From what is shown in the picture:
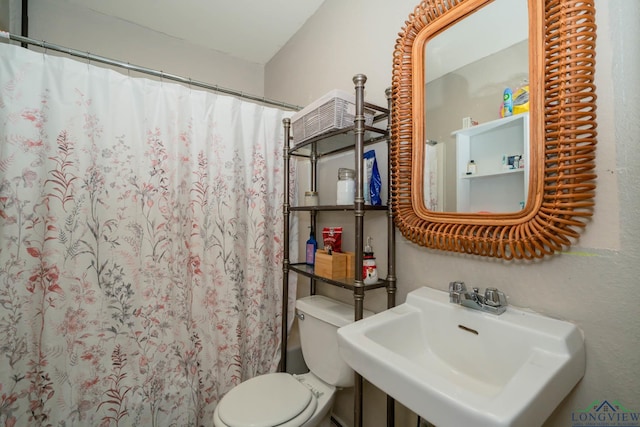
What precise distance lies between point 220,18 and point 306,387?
2196mm

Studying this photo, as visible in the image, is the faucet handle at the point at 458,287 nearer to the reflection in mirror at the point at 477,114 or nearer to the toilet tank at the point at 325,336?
the reflection in mirror at the point at 477,114

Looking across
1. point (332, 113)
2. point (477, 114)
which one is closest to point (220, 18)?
point (332, 113)

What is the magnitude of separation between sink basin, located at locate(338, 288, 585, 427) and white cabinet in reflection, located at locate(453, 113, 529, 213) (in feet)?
1.08

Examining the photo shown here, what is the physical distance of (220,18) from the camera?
172 centimetres

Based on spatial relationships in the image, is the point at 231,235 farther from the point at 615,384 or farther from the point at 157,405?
the point at 615,384

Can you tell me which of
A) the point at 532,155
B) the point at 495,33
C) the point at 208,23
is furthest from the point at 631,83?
the point at 208,23

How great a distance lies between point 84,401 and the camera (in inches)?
43.1

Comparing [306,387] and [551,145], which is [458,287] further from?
[306,387]

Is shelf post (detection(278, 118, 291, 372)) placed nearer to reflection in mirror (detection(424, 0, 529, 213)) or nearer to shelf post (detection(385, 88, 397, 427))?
shelf post (detection(385, 88, 397, 427))

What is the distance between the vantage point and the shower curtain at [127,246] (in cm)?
100

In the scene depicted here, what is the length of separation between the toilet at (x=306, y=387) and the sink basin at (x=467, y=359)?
1.05 ft

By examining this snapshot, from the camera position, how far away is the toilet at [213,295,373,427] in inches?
40.3

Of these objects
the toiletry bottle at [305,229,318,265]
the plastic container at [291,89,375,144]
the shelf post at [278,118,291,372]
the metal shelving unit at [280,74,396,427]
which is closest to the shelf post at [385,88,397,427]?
the metal shelving unit at [280,74,396,427]
